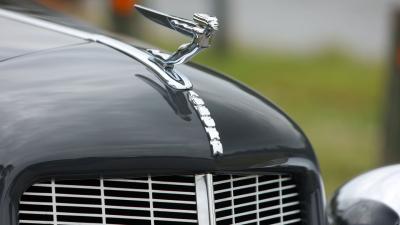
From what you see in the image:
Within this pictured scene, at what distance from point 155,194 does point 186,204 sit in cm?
10

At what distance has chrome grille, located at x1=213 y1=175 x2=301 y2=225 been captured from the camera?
335 cm

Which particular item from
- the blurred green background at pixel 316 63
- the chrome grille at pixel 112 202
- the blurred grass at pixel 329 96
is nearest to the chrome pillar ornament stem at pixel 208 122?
the chrome grille at pixel 112 202

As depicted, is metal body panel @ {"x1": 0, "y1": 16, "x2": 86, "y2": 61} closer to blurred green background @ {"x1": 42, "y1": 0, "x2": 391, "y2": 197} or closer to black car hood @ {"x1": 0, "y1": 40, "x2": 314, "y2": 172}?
black car hood @ {"x1": 0, "y1": 40, "x2": 314, "y2": 172}

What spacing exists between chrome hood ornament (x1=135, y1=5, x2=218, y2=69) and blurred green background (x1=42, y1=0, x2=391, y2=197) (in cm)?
300

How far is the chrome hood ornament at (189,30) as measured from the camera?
3459 mm

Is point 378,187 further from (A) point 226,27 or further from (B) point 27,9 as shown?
(A) point 226,27

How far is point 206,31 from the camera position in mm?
3457

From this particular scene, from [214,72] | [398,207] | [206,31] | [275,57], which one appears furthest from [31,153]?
[275,57]

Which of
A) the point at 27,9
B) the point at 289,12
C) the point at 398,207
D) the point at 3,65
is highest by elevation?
the point at 289,12

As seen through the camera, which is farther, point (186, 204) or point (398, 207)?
point (398, 207)

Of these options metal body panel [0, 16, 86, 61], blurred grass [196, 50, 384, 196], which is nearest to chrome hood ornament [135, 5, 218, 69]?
metal body panel [0, 16, 86, 61]

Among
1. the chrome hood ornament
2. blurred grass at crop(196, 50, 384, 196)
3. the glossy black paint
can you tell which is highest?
blurred grass at crop(196, 50, 384, 196)

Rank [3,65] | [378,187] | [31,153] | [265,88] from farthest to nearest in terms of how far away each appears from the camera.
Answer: [265,88] < [378,187] < [3,65] < [31,153]

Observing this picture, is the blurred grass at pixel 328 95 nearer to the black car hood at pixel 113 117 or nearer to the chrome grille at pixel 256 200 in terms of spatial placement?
the chrome grille at pixel 256 200
